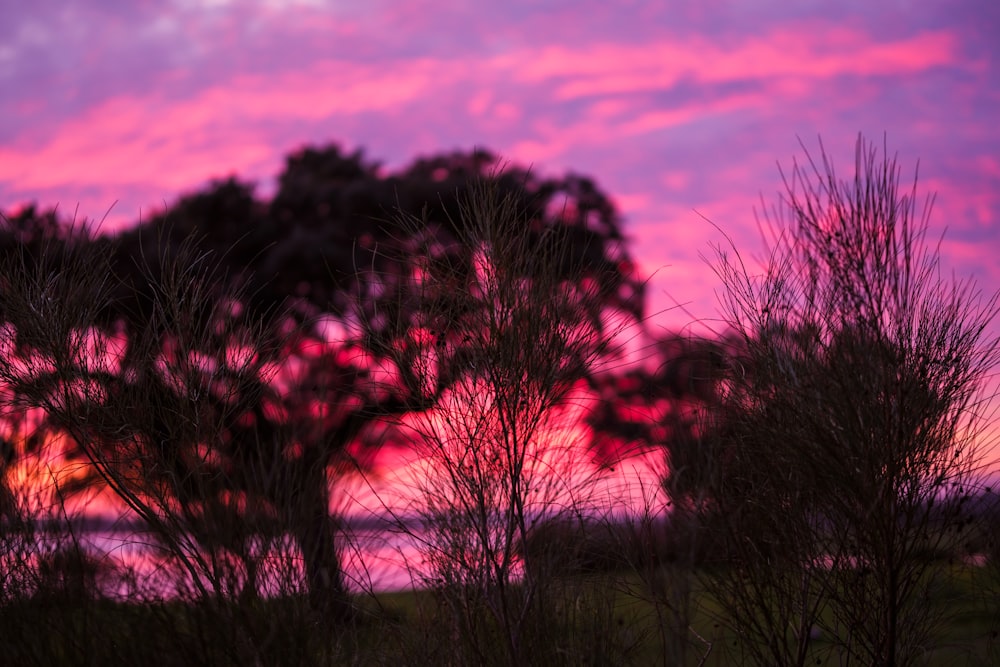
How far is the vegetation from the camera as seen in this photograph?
5.38m

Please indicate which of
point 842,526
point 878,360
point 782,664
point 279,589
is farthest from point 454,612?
point 878,360

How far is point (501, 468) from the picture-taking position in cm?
608

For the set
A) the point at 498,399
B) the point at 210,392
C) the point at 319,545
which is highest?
the point at 210,392

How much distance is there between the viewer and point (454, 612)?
6.49 metres

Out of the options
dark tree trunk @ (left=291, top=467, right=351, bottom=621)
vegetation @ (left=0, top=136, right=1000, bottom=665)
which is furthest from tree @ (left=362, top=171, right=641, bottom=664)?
dark tree trunk @ (left=291, top=467, right=351, bottom=621)

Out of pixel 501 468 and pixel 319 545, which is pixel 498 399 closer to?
pixel 501 468

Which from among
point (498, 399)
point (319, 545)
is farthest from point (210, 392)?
point (498, 399)

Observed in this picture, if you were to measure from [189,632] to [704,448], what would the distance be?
3.55 metres

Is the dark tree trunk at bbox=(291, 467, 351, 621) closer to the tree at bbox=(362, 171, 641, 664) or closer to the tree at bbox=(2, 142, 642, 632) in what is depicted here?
the tree at bbox=(2, 142, 642, 632)

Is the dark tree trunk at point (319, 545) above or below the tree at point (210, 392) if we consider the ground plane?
below

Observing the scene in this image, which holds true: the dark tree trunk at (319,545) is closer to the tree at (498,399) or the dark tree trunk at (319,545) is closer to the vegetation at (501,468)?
the vegetation at (501,468)

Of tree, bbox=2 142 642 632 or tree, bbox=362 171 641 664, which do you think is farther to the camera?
tree, bbox=362 171 641 664

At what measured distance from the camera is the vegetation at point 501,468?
5375 mm

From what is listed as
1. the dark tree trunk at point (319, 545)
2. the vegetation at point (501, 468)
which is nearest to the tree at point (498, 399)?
the vegetation at point (501, 468)
